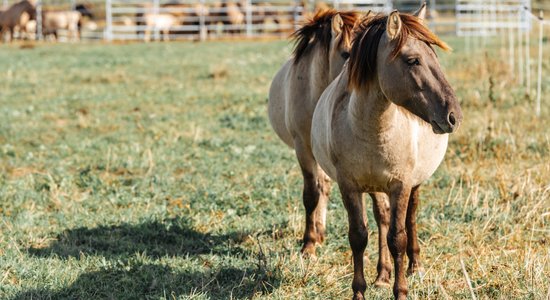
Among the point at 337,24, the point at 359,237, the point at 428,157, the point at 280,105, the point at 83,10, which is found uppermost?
the point at 83,10

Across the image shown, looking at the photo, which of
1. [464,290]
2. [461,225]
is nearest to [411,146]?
[464,290]

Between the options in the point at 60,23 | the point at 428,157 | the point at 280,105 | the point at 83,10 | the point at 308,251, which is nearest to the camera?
the point at 428,157

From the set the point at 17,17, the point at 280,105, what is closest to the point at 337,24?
the point at 280,105

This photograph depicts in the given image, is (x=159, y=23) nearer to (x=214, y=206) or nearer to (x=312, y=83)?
(x=214, y=206)

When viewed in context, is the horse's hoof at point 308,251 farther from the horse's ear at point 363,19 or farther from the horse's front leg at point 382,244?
the horse's ear at point 363,19

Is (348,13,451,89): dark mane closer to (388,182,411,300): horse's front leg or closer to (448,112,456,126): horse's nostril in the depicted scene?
(448,112,456,126): horse's nostril

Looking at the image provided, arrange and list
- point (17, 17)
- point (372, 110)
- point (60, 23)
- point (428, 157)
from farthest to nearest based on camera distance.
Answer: point (60, 23)
point (17, 17)
point (428, 157)
point (372, 110)

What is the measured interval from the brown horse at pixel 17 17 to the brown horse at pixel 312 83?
2698 centimetres

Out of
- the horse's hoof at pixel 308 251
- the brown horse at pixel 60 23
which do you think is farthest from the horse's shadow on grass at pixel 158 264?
the brown horse at pixel 60 23

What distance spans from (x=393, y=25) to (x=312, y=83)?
76.5 inches

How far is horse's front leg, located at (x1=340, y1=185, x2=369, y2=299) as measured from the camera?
4574mm

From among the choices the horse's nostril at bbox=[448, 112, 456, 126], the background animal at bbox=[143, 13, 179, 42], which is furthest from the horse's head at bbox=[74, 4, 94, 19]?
the horse's nostril at bbox=[448, 112, 456, 126]

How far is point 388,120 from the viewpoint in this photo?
4301mm

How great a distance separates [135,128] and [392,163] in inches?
295
